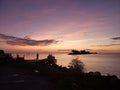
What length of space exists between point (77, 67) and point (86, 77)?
40.4 ft

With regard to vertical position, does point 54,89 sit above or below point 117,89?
above

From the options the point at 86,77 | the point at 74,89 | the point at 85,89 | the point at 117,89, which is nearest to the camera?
the point at 74,89

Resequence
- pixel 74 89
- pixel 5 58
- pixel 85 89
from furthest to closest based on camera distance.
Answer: pixel 5 58 → pixel 85 89 → pixel 74 89

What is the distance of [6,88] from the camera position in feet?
32.1

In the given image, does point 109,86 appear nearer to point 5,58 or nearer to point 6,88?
point 6,88

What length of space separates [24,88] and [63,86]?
2.55 metres

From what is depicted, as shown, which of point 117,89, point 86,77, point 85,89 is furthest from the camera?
point 86,77

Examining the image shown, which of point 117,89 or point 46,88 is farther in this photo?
point 117,89

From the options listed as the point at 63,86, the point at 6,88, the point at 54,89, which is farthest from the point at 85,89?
the point at 6,88

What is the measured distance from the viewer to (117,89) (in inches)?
534

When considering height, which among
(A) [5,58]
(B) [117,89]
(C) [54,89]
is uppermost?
(A) [5,58]

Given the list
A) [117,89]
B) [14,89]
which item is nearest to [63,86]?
[14,89]

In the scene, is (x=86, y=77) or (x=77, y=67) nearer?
(x=86, y=77)

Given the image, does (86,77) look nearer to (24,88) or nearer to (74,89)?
(74,89)
